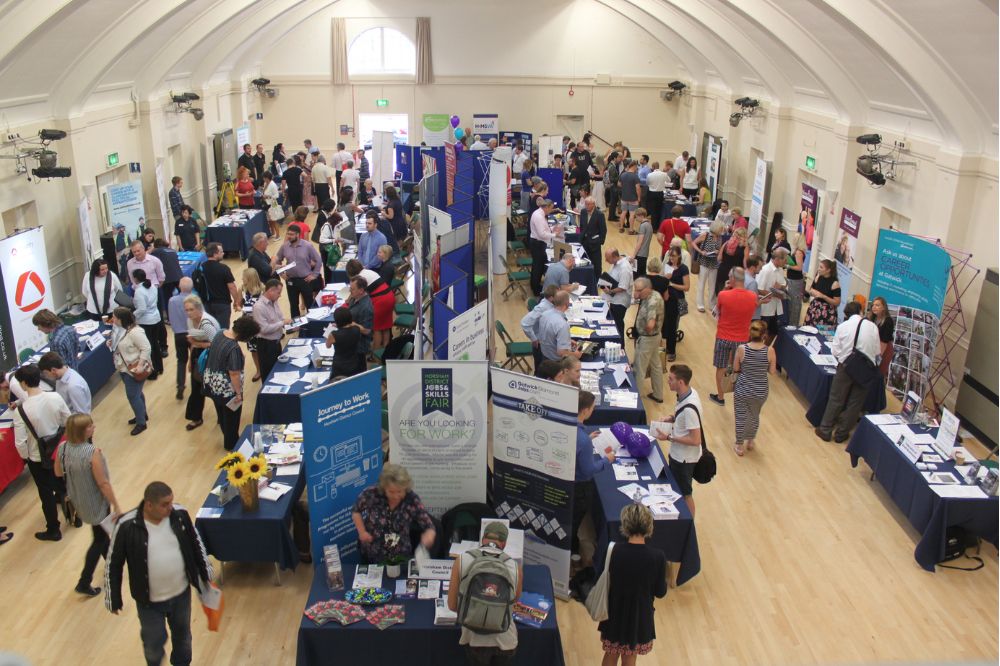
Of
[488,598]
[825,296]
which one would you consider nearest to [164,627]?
[488,598]

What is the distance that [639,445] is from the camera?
6336 mm

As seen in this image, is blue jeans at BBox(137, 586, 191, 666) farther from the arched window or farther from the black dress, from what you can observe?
the arched window

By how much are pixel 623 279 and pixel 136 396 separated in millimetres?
5376

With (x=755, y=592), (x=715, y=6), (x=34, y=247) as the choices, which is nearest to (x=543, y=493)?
(x=755, y=592)

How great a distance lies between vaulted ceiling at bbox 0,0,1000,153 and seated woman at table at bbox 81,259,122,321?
2.11 meters

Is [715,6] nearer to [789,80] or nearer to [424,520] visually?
[789,80]

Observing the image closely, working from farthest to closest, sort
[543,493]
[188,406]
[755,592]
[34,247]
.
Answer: [34,247] → [188,406] → [755,592] → [543,493]

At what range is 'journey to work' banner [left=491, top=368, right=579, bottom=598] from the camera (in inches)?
209

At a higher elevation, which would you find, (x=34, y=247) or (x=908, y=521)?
(x=34, y=247)

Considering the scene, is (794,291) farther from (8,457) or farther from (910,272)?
(8,457)

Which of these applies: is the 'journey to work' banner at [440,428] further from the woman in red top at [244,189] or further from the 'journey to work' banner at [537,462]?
the woman in red top at [244,189]

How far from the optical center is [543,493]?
5.55 meters

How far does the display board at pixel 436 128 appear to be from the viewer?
2220cm

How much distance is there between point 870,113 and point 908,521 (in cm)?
622
